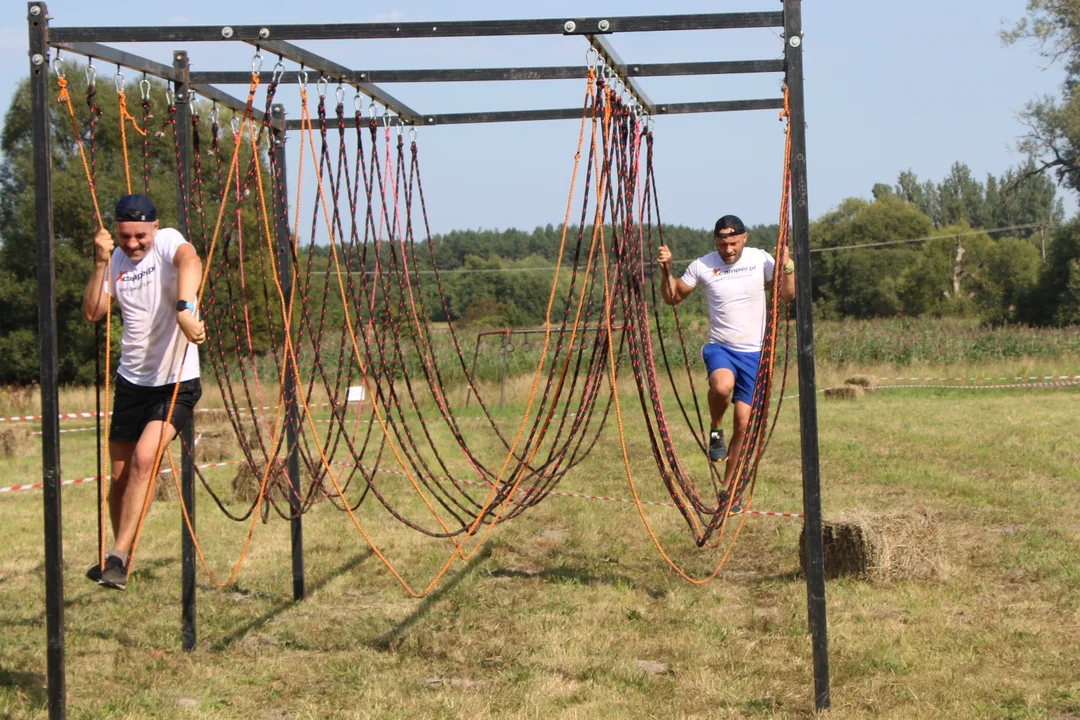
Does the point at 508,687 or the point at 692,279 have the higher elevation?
the point at 692,279

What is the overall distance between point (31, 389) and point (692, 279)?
21807 mm

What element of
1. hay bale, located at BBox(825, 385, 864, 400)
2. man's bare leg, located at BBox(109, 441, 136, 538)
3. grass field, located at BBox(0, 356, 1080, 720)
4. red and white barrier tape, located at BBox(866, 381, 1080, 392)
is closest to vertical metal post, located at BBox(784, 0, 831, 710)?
grass field, located at BBox(0, 356, 1080, 720)

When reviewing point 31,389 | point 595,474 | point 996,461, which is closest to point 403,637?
point 595,474

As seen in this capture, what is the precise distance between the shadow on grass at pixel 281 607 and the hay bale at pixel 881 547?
2661 mm

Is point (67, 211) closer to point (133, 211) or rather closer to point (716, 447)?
point (716, 447)

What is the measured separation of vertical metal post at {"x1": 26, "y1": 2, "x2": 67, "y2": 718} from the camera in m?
4.33

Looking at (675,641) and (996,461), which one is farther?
(996,461)

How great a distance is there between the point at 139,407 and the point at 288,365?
3.38 feet

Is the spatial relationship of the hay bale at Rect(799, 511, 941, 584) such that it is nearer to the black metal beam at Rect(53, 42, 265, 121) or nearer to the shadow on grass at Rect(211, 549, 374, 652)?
the shadow on grass at Rect(211, 549, 374, 652)

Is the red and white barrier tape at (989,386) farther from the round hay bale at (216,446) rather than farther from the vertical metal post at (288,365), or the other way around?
the vertical metal post at (288,365)

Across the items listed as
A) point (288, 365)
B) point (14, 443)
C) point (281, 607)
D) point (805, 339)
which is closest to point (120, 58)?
point (288, 365)

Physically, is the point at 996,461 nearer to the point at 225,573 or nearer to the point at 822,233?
the point at 225,573

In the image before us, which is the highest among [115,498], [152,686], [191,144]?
[191,144]

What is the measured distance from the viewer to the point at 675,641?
5305 millimetres
